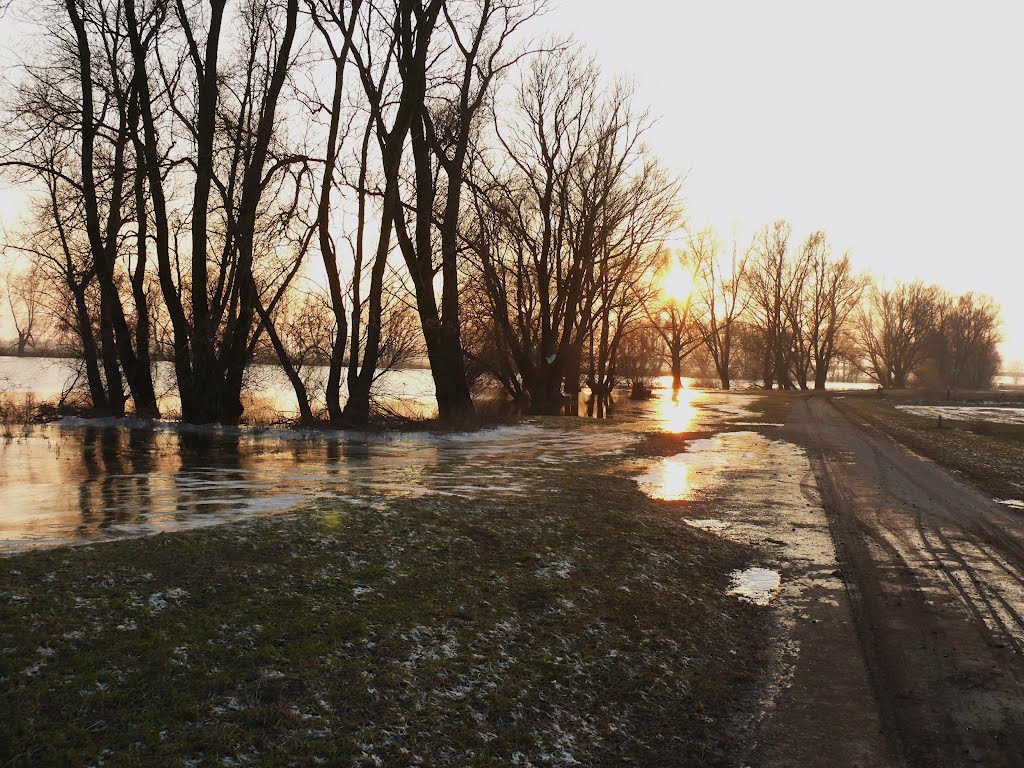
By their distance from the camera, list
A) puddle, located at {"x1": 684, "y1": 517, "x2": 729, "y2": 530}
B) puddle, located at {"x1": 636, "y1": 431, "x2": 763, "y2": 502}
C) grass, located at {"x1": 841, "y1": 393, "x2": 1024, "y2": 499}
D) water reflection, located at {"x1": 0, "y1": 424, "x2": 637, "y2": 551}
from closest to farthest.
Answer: water reflection, located at {"x1": 0, "y1": 424, "x2": 637, "y2": 551} → puddle, located at {"x1": 684, "y1": 517, "x2": 729, "y2": 530} → puddle, located at {"x1": 636, "y1": 431, "x2": 763, "y2": 502} → grass, located at {"x1": 841, "y1": 393, "x2": 1024, "y2": 499}

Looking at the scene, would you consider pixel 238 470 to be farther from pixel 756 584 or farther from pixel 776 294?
pixel 776 294

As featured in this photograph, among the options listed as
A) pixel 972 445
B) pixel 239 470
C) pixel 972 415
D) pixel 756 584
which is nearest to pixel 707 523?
pixel 756 584

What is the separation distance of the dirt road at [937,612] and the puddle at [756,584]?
2.52ft

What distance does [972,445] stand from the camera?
22.2 metres

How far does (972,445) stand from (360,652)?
75.2 feet

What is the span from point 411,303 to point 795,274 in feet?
209

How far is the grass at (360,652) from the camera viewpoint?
13.4 feet

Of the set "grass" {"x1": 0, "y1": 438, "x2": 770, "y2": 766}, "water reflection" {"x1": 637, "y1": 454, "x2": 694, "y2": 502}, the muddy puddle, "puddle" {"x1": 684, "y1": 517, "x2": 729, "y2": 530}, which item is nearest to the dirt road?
the muddy puddle

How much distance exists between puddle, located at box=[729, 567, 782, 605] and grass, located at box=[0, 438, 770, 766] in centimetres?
28

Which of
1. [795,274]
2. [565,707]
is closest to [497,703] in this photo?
[565,707]

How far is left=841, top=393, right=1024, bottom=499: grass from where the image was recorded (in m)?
15.5

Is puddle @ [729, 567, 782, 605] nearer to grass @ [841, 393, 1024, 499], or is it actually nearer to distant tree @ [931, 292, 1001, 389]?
grass @ [841, 393, 1024, 499]

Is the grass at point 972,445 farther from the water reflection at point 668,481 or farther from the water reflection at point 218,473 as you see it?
the water reflection at point 218,473

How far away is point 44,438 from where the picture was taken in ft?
52.1
